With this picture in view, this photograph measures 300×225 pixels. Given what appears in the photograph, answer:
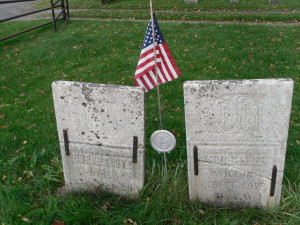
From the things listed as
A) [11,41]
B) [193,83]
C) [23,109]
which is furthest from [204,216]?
[11,41]

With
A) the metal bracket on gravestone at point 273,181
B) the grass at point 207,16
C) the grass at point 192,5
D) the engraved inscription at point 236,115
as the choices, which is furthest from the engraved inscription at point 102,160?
the grass at point 192,5

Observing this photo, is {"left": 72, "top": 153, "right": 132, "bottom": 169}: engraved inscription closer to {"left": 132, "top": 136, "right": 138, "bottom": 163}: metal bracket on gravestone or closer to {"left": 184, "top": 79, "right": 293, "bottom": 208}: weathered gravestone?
{"left": 132, "top": 136, "right": 138, "bottom": 163}: metal bracket on gravestone

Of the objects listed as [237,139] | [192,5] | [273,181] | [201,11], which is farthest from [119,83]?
[192,5]

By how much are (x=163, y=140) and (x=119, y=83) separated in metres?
3.21

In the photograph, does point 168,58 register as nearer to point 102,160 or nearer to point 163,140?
point 163,140

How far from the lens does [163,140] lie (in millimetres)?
3053

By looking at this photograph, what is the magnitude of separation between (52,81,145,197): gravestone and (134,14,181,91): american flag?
422mm

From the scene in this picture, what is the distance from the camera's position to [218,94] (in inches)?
106

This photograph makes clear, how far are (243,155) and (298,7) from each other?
36.1 feet

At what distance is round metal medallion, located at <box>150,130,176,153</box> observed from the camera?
3027mm

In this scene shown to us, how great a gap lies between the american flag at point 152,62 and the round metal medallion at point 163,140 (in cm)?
54

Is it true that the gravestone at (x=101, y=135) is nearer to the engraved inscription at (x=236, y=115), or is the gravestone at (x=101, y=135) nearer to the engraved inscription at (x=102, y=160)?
the engraved inscription at (x=102, y=160)

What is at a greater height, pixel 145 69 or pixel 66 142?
pixel 145 69

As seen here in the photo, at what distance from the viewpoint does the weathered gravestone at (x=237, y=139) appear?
8.70 ft
